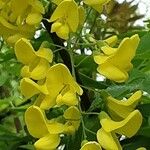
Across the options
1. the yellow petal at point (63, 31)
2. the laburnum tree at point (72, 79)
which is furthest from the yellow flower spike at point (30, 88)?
the yellow petal at point (63, 31)

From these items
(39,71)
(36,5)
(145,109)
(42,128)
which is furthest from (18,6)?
(145,109)

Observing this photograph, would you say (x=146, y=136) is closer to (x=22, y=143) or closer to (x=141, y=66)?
(x=141, y=66)

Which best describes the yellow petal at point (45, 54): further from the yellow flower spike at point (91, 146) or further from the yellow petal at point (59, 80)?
the yellow flower spike at point (91, 146)

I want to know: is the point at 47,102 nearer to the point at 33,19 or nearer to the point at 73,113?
the point at 73,113

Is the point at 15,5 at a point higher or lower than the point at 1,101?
higher

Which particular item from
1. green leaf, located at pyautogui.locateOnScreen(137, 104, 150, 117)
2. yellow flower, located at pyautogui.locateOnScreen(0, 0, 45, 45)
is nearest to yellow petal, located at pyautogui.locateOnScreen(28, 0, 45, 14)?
yellow flower, located at pyautogui.locateOnScreen(0, 0, 45, 45)

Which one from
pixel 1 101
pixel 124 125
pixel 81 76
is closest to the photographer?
pixel 124 125

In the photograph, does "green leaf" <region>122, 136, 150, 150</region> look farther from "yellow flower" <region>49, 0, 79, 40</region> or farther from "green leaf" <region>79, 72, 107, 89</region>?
"yellow flower" <region>49, 0, 79, 40</region>

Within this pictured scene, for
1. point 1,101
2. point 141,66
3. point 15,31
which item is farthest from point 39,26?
point 1,101
